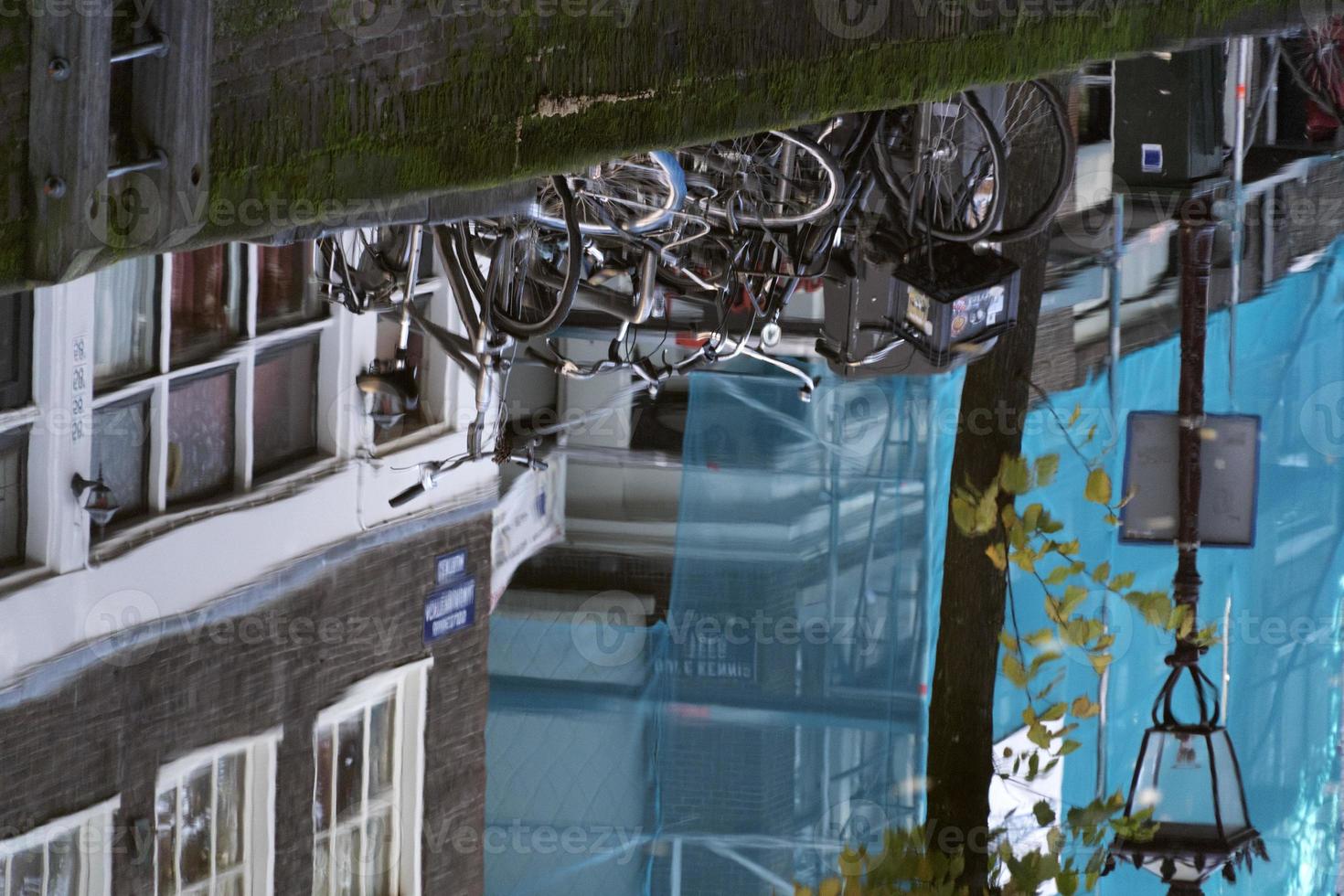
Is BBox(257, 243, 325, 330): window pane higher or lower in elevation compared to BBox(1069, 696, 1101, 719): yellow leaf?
higher

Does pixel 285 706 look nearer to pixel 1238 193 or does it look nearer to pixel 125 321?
pixel 125 321

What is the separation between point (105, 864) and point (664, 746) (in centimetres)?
300

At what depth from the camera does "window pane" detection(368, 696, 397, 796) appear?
639 centimetres

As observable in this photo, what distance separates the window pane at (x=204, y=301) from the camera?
4.89 metres

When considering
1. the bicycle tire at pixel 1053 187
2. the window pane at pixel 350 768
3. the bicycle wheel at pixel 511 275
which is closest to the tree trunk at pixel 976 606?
the bicycle tire at pixel 1053 187

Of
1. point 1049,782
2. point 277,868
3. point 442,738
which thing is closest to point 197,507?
point 277,868

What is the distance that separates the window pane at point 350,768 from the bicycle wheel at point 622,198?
3137mm

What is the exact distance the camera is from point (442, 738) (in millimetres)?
6844

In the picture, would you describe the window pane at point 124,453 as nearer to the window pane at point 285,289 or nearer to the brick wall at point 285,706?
the brick wall at point 285,706

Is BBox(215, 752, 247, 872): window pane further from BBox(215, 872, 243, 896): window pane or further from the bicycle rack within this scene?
the bicycle rack

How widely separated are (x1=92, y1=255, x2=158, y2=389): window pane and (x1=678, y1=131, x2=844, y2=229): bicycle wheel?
179 cm

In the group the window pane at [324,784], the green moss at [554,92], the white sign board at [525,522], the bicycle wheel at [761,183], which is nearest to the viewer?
the green moss at [554,92]

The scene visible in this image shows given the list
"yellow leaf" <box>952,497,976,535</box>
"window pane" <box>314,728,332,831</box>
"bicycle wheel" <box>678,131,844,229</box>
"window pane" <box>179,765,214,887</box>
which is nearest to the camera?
"bicycle wheel" <box>678,131,844,229</box>

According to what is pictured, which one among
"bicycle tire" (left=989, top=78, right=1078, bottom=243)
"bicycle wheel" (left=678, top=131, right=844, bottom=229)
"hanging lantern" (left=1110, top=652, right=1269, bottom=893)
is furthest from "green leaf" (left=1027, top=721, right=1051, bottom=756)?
"bicycle wheel" (left=678, top=131, right=844, bottom=229)
